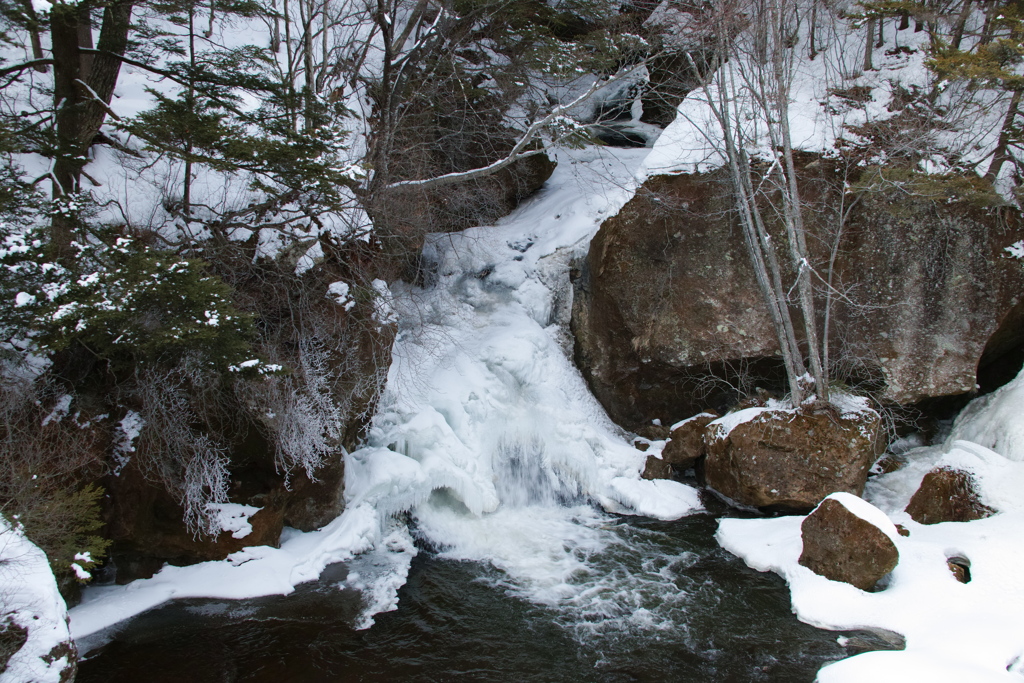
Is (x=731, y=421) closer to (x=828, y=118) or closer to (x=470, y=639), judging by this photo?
(x=470, y=639)

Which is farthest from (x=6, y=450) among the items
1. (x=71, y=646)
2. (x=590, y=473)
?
(x=590, y=473)

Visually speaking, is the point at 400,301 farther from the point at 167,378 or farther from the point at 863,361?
the point at 863,361

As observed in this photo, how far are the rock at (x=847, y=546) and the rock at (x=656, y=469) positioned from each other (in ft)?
8.14

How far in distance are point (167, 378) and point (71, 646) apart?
280 centimetres

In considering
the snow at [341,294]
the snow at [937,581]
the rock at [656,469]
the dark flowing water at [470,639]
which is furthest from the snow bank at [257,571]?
the snow at [937,581]

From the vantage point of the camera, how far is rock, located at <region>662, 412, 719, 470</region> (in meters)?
8.92

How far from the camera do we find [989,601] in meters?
5.80

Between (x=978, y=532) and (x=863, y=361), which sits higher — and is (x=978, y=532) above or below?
below

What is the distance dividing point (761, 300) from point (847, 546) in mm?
4141

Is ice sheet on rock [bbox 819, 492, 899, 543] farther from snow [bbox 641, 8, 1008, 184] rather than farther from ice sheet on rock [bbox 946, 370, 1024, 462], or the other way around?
snow [bbox 641, 8, 1008, 184]

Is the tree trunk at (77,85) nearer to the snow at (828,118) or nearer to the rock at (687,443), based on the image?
the snow at (828,118)

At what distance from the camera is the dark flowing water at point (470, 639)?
5.32m

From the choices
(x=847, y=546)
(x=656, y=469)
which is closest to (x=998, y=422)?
(x=847, y=546)

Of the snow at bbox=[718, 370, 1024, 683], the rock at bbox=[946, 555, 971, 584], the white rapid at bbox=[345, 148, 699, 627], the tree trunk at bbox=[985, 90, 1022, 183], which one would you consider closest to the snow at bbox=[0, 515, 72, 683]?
the white rapid at bbox=[345, 148, 699, 627]
